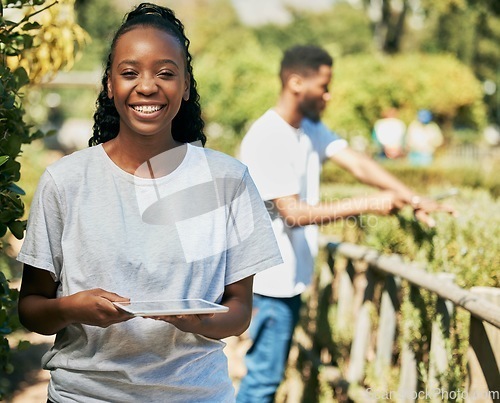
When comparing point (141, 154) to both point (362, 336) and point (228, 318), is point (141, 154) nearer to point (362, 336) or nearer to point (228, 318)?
point (228, 318)

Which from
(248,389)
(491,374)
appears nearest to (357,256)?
(248,389)

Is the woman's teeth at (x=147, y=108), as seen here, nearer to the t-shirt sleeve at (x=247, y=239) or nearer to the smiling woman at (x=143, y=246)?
the smiling woman at (x=143, y=246)

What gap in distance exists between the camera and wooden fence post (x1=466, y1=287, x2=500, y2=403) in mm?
2693

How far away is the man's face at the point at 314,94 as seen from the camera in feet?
13.4

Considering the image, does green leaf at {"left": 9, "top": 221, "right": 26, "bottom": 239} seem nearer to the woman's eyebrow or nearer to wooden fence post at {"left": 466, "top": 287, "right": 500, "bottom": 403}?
the woman's eyebrow

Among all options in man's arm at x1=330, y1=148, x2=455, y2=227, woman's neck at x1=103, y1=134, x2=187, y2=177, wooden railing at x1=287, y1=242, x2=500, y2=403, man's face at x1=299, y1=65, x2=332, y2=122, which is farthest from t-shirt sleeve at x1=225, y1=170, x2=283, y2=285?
man's face at x1=299, y1=65, x2=332, y2=122

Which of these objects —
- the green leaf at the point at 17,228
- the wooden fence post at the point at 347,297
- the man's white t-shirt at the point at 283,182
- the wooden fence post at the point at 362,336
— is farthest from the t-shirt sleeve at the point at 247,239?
the wooden fence post at the point at 347,297

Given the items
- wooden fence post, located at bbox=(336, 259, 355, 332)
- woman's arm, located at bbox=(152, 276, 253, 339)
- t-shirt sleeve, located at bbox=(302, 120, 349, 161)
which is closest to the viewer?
woman's arm, located at bbox=(152, 276, 253, 339)

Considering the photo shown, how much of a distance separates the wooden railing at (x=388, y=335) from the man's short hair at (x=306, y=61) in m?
0.93

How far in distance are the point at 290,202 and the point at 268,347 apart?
2.19 feet

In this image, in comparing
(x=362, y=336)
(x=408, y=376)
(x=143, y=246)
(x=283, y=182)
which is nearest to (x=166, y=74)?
(x=143, y=246)

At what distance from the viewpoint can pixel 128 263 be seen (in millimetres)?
1872

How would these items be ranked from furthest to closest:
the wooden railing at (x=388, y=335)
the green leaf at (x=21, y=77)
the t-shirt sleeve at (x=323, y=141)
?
the t-shirt sleeve at (x=323, y=141) → the wooden railing at (x=388, y=335) → the green leaf at (x=21, y=77)

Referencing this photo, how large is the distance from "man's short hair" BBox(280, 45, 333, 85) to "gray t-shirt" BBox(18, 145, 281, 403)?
2.21 meters
